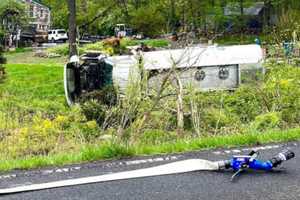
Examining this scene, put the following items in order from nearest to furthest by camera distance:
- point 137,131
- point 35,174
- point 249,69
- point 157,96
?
point 35,174, point 137,131, point 157,96, point 249,69

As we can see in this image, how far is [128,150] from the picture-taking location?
5.40m

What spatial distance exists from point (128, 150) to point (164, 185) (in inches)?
43.9

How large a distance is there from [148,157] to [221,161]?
759 millimetres

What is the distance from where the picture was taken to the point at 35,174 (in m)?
4.74

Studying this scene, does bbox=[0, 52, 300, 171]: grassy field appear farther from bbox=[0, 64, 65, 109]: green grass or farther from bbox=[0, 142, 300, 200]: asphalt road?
bbox=[0, 64, 65, 109]: green grass

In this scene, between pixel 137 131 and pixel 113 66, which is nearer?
pixel 137 131

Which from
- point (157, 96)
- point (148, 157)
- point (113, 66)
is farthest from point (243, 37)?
point (148, 157)

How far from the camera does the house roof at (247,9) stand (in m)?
45.8

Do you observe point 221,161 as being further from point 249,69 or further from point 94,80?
point 249,69

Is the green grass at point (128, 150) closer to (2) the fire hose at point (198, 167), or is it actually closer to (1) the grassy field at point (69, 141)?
(1) the grassy field at point (69, 141)

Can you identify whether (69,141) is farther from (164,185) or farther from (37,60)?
(37,60)

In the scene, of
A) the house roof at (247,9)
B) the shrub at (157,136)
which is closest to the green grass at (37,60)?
the house roof at (247,9)

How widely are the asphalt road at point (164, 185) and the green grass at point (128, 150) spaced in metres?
0.21

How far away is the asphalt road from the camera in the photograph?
13.3ft
